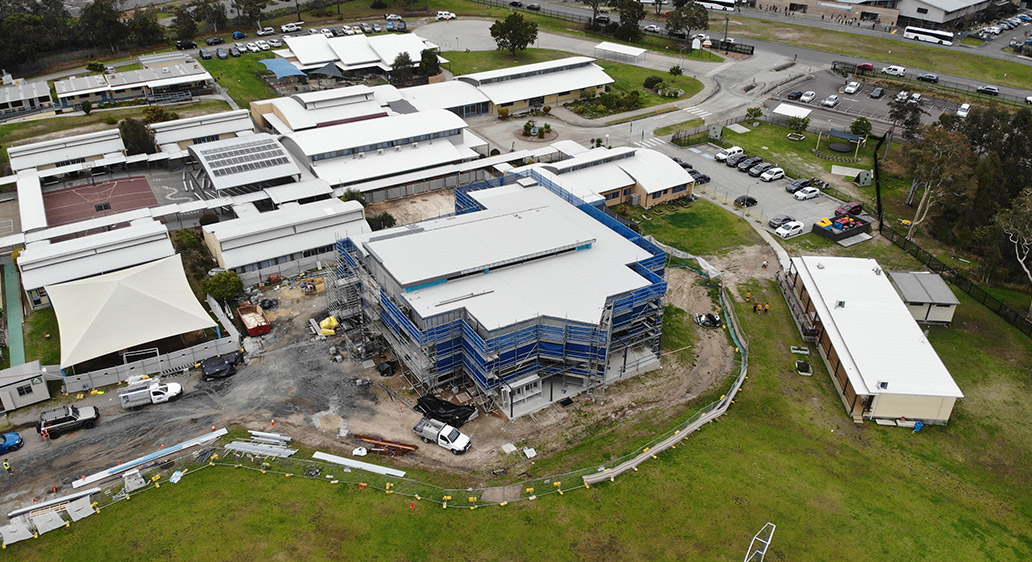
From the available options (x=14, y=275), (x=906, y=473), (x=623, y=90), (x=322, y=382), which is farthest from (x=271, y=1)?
(x=906, y=473)

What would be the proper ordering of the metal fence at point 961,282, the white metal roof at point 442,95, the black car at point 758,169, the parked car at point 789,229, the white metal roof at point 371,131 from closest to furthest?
the metal fence at point 961,282 < the parked car at point 789,229 < the white metal roof at point 371,131 < the black car at point 758,169 < the white metal roof at point 442,95

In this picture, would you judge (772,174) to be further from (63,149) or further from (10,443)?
(63,149)

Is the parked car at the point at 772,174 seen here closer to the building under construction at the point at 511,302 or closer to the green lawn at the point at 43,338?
the building under construction at the point at 511,302

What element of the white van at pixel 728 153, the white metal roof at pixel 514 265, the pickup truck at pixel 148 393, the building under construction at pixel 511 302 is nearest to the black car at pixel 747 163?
the white van at pixel 728 153

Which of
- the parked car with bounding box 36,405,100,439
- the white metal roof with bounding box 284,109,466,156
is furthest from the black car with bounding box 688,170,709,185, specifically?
the parked car with bounding box 36,405,100,439

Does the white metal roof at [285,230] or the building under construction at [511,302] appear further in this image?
the white metal roof at [285,230]

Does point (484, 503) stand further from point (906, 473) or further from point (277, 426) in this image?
point (906, 473)
